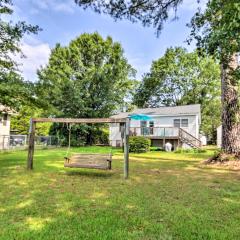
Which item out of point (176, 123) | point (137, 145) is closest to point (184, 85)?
point (176, 123)

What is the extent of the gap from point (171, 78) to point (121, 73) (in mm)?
16247

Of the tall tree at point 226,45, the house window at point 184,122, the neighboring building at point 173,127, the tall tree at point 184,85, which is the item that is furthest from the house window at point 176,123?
the tall tree at point 226,45

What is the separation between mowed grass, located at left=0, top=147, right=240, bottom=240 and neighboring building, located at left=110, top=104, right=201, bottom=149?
17.2m

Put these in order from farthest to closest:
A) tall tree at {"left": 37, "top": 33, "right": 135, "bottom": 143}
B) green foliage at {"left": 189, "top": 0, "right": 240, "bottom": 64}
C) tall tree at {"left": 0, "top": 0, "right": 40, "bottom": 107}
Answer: tall tree at {"left": 37, "top": 33, "right": 135, "bottom": 143} → tall tree at {"left": 0, "top": 0, "right": 40, "bottom": 107} → green foliage at {"left": 189, "top": 0, "right": 240, "bottom": 64}

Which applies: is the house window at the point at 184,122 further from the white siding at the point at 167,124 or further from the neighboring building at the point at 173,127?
the white siding at the point at 167,124

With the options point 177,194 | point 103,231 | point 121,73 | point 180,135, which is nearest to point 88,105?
point 121,73

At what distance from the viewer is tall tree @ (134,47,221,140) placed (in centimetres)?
4066

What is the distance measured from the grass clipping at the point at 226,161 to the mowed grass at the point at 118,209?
11.7 feet

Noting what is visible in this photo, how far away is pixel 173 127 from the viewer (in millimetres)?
25578

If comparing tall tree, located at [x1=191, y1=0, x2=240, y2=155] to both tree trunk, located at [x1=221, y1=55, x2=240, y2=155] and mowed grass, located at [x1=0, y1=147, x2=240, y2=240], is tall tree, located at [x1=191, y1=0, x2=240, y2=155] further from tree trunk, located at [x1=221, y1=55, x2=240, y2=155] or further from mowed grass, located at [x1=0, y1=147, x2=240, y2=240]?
mowed grass, located at [x1=0, y1=147, x2=240, y2=240]

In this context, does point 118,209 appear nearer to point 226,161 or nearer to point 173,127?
point 226,161

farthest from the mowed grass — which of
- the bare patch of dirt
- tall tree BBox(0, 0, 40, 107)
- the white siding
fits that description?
the white siding

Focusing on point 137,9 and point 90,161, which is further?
point 137,9

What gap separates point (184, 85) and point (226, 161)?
3176 cm
